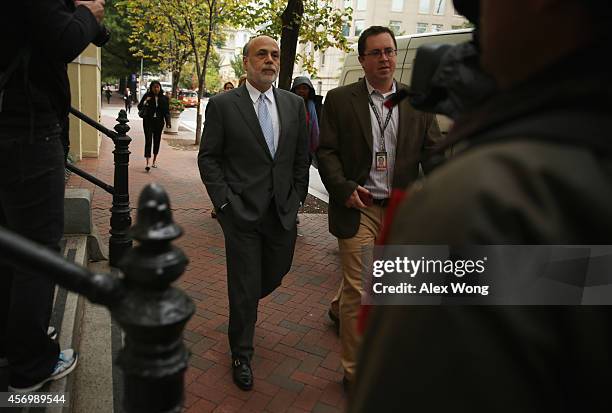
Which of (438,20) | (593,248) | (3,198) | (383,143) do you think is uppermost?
(438,20)

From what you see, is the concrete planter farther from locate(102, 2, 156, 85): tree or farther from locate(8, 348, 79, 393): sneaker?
locate(8, 348, 79, 393): sneaker

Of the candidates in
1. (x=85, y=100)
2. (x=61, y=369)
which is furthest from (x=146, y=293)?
(x=85, y=100)

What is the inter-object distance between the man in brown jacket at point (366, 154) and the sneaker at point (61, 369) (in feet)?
5.22

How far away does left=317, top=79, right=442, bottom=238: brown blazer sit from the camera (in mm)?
3369

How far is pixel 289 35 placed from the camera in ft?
29.3

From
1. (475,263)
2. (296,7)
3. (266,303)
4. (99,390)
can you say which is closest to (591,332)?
(475,263)

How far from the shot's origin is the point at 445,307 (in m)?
0.69

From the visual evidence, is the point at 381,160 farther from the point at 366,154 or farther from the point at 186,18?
the point at 186,18

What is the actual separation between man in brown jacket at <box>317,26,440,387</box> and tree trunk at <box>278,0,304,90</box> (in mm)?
5602

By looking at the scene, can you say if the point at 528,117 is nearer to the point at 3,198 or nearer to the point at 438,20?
the point at 3,198

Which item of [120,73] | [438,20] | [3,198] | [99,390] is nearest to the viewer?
[3,198]

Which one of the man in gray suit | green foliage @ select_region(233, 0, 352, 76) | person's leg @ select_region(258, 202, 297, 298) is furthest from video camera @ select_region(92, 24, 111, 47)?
green foliage @ select_region(233, 0, 352, 76)

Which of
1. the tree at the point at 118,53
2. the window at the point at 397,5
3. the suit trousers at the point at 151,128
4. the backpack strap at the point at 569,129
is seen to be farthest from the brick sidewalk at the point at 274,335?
the window at the point at 397,5

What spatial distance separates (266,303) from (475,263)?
4115 mm
